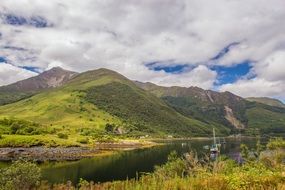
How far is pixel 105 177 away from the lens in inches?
3415

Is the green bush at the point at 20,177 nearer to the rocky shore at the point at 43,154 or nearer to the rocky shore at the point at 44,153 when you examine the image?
the rocky shore at the point at 44,153

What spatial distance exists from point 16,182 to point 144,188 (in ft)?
56.9

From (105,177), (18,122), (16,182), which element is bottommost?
(105,177)

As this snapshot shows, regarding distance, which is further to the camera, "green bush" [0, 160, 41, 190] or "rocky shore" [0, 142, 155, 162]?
"rocky shore" [0, 142, 155, 162]

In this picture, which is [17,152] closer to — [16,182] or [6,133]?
[6,133]

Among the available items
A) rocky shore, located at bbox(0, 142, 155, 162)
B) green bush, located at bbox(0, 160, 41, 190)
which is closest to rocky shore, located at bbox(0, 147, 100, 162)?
rocky shore, located at bbox(0, 142, 155, 162)

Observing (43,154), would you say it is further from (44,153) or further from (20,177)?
(20,177)

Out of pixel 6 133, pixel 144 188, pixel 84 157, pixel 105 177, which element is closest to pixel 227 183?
pixel 144 188

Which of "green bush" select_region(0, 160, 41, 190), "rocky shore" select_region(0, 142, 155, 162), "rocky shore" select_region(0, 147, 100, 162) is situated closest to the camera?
"green bush" select_region(0, 160, 41, 190)

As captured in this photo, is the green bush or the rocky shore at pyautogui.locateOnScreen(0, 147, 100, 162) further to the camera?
the rocky shore at pyautogui.locateOnScreen(0, 147, 100, 162)

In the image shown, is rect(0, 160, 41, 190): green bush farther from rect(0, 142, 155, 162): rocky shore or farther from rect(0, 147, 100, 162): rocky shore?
rect(0, 147, 100, 162): rocky shore

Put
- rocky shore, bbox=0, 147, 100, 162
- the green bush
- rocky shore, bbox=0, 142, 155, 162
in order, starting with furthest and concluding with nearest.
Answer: rocky shore, bbox=0, 147, 100, 162 < rocky shore, bbox=0, 142, 155, 162 < the green bush

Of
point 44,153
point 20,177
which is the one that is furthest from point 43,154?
point 20,177

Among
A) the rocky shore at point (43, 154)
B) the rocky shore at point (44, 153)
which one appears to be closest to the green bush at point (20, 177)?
the rocky shore at point (44, 153)
